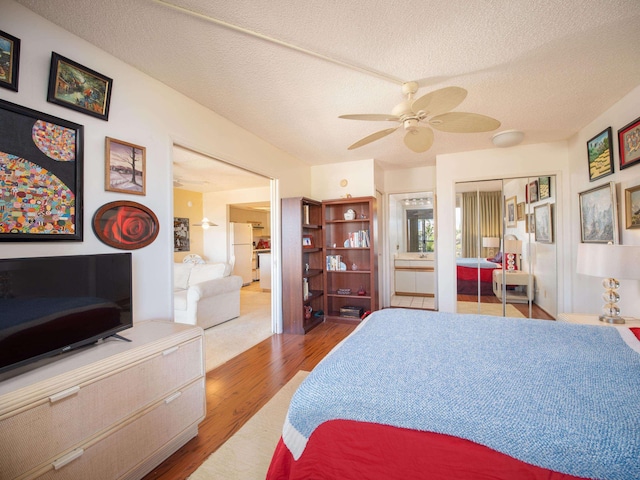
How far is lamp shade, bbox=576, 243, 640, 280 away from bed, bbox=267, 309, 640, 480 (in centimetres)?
76

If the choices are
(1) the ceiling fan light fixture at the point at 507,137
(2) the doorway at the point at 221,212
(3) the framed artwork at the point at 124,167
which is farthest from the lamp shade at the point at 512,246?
(3) the framed artwork at the point at 124,167

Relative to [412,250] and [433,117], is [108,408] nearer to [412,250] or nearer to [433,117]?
[433,117]

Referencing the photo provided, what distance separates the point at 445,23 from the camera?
1.61m

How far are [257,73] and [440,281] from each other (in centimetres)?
356

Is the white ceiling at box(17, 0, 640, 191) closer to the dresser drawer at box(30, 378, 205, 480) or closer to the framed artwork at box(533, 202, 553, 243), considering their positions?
the framed artwork at box(533, 202, 553, 243)

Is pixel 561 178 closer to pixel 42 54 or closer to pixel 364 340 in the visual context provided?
pixel 364 340

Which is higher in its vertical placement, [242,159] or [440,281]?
[242,159]

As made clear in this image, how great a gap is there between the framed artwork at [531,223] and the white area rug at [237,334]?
3.80 metres

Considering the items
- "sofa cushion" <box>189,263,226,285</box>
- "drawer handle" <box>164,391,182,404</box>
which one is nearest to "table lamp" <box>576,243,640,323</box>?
"drawer handle" <box>164,391,182,404</box>

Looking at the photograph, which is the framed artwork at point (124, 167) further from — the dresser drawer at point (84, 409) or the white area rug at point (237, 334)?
the white area rug at point (237, 334)

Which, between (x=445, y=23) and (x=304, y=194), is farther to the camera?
(x=304, y=194)

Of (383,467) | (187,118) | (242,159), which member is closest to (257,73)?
(187,118)

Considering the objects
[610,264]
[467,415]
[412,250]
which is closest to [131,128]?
[467,415]

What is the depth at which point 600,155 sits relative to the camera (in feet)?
9.31
